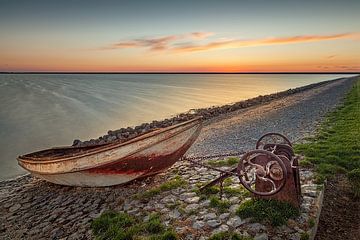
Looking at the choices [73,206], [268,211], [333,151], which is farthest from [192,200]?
[333,151]

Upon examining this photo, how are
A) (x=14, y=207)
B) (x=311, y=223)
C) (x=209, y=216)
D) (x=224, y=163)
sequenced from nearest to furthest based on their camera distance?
1. (x=311, y=223)
2. (x=209, y=216)
3. (x=14, y=207)
4. (x=224, y=163)

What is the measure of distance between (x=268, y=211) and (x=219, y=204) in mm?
1129

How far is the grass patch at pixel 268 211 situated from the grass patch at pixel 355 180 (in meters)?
2.70

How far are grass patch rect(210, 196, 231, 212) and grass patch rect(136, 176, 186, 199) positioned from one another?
1.59 meters

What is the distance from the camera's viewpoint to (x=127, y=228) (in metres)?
6.29

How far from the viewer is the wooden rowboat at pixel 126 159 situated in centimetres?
840

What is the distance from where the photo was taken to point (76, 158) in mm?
8836

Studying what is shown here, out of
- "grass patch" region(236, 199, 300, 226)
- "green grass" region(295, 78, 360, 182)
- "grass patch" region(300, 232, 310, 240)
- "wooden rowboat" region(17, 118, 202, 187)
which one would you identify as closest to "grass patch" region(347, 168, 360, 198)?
"green grass" region(295, 78, 360, 182)

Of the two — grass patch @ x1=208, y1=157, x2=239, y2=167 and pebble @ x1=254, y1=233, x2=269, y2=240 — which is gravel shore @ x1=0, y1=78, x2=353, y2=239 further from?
grass patch @ x1=208, y1=157, x2=239, y2=167

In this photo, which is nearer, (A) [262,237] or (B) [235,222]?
(A) [262,237]

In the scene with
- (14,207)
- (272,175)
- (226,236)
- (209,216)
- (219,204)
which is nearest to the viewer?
(226,236)

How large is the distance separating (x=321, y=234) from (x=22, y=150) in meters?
19.5

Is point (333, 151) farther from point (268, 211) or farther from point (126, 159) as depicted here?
point (126, 159)

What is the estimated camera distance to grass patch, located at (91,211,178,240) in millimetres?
5907
